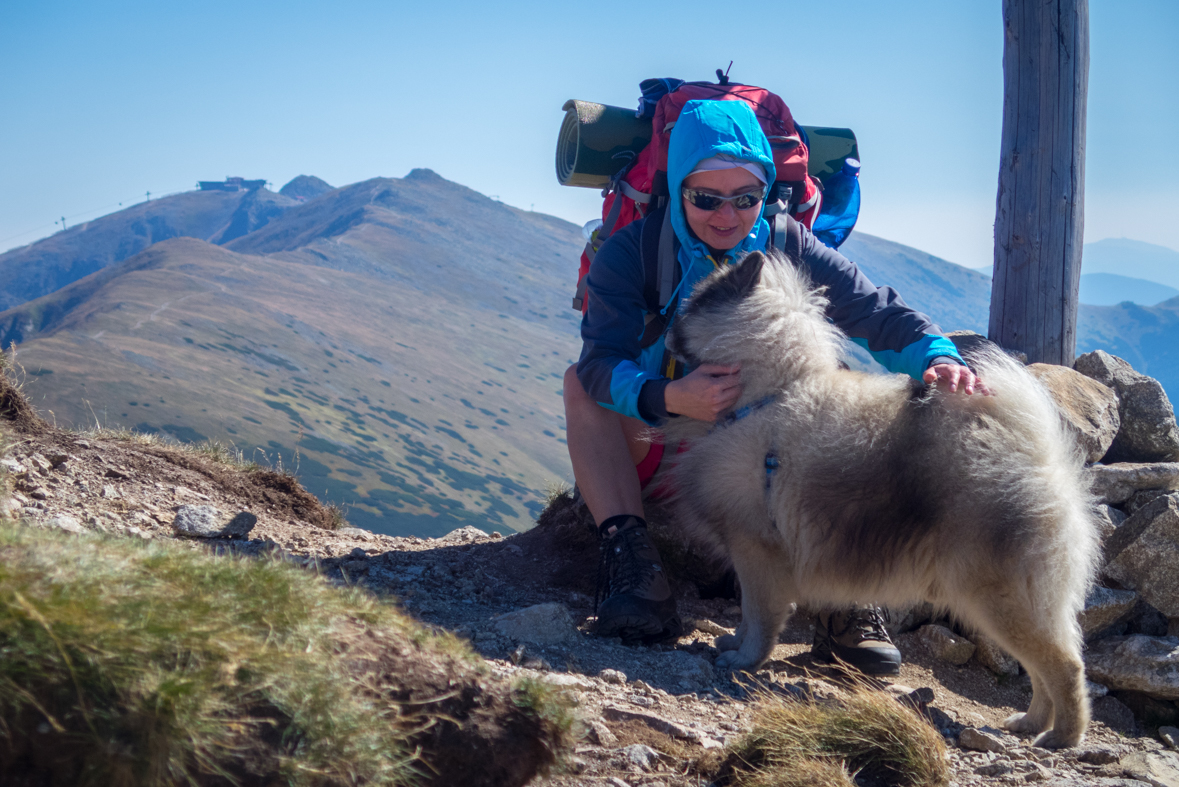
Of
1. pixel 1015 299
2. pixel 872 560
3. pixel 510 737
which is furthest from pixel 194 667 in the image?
pixel 1015 299

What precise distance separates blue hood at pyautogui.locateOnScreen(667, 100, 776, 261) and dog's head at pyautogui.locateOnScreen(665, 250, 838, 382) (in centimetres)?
46

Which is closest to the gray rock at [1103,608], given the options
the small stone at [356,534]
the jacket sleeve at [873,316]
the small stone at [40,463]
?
the jacket sleeve at [873,316]

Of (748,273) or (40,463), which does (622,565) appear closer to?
(748,273)

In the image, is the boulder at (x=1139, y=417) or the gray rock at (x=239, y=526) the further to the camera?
the boulder at (x=1139, y=417)

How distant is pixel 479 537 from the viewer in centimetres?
622

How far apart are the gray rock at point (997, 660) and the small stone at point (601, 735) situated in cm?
295

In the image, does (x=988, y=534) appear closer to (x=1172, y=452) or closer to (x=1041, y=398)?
(x=1041, y=398)

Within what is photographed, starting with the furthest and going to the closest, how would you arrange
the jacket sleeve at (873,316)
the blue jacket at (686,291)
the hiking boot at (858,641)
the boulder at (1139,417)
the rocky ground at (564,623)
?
1. the boulder at (1139,417)
2. the hiking boot at (858,641)
3. the blue jacket at (686,291)
4. the jacket sleeve at (873,316)
5. the rocky ground at (564,623)

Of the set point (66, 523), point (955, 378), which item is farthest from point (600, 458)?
point (66, 523)

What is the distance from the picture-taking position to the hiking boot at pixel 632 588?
4.03 meters

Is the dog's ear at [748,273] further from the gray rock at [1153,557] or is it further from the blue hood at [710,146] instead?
the gray rock at [1153,557]

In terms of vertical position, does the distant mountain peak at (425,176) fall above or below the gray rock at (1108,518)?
above

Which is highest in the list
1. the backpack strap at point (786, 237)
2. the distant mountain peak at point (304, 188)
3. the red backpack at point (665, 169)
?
the distant mountain peak at point (304, 188)

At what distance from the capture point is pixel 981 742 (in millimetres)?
3180
